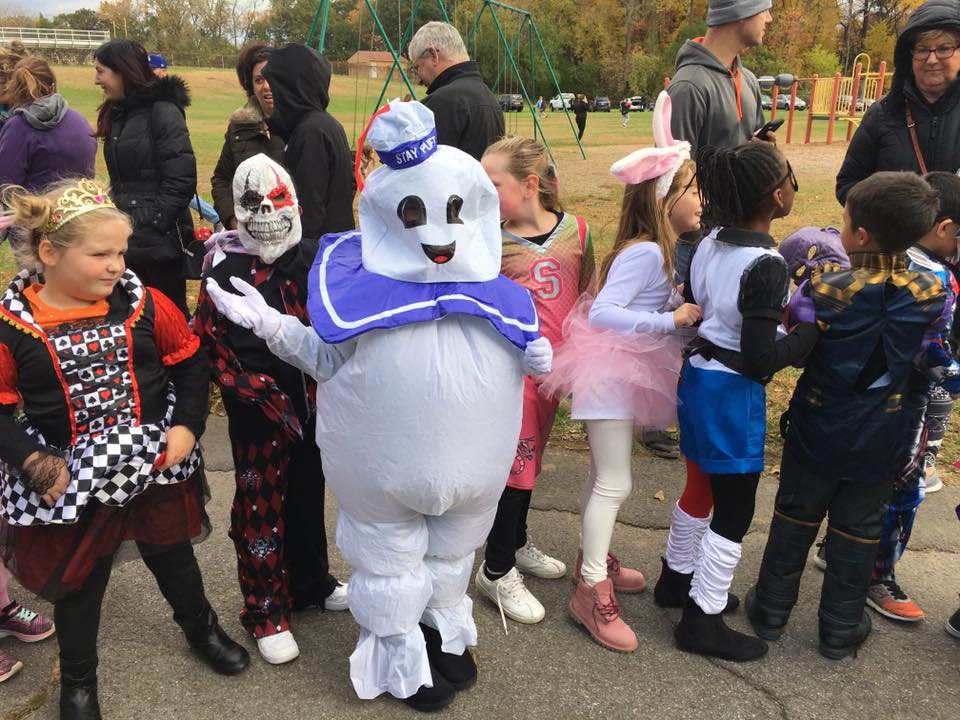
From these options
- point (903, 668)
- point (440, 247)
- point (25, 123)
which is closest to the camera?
point (440, 247)

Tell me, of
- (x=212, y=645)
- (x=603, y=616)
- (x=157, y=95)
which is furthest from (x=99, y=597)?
(x=157, y=95)

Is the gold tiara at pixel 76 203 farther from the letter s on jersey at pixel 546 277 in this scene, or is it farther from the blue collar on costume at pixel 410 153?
the letter s on jersey at pixel 546 277

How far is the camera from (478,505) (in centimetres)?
232

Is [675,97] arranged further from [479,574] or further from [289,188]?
[479,574]

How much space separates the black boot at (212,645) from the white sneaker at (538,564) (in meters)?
1.09

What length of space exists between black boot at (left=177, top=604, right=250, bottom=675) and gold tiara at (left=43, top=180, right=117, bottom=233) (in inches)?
48.8

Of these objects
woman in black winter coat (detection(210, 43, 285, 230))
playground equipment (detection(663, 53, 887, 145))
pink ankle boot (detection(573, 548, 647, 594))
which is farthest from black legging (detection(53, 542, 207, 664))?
playground equipment (detection(663, 53, 887, 145))

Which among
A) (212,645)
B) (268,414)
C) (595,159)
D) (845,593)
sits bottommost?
(595,159)

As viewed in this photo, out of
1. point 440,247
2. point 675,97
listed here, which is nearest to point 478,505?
point 440,247

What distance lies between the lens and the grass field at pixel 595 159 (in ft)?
16.3

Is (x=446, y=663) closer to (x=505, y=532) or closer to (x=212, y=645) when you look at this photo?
(x=505, y=532)

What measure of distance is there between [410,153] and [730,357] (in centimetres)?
114

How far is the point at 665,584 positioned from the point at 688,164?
1.47 metres

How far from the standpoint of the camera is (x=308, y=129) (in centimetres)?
361
